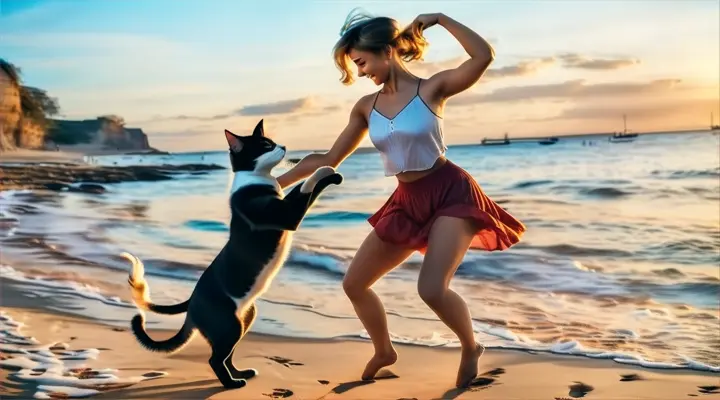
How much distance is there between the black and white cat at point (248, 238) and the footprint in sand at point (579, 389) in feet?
3.85

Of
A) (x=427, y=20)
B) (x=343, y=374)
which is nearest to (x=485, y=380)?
(x=343, y=374)

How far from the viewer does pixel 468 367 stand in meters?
2.84

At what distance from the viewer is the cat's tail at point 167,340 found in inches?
105

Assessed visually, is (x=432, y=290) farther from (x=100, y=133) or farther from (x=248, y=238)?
(x=100, y=133)

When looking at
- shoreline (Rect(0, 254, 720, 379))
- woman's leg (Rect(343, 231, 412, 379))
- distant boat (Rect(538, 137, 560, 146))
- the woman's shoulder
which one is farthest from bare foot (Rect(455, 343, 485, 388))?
distant boat (Rect(538, 137, 560, 146))

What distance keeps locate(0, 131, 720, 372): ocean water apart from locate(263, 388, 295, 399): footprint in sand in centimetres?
88

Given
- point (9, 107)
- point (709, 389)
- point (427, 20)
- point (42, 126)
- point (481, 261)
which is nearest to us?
point (427, 20)

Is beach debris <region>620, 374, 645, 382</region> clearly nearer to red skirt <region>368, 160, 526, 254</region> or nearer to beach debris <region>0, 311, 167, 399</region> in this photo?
red skirt <region>368, 160, 526, 254</region>

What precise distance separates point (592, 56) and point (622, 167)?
10.9ft

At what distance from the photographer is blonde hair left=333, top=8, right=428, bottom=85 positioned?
2650 mm

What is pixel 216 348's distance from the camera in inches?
103

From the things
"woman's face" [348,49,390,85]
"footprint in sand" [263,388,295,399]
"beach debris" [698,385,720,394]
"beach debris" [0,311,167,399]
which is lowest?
"beach debris" [698,385,720,394]

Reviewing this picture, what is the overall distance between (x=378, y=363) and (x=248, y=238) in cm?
78

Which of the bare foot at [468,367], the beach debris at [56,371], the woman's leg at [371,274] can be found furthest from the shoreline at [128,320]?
the woman's leg at [371,274]
